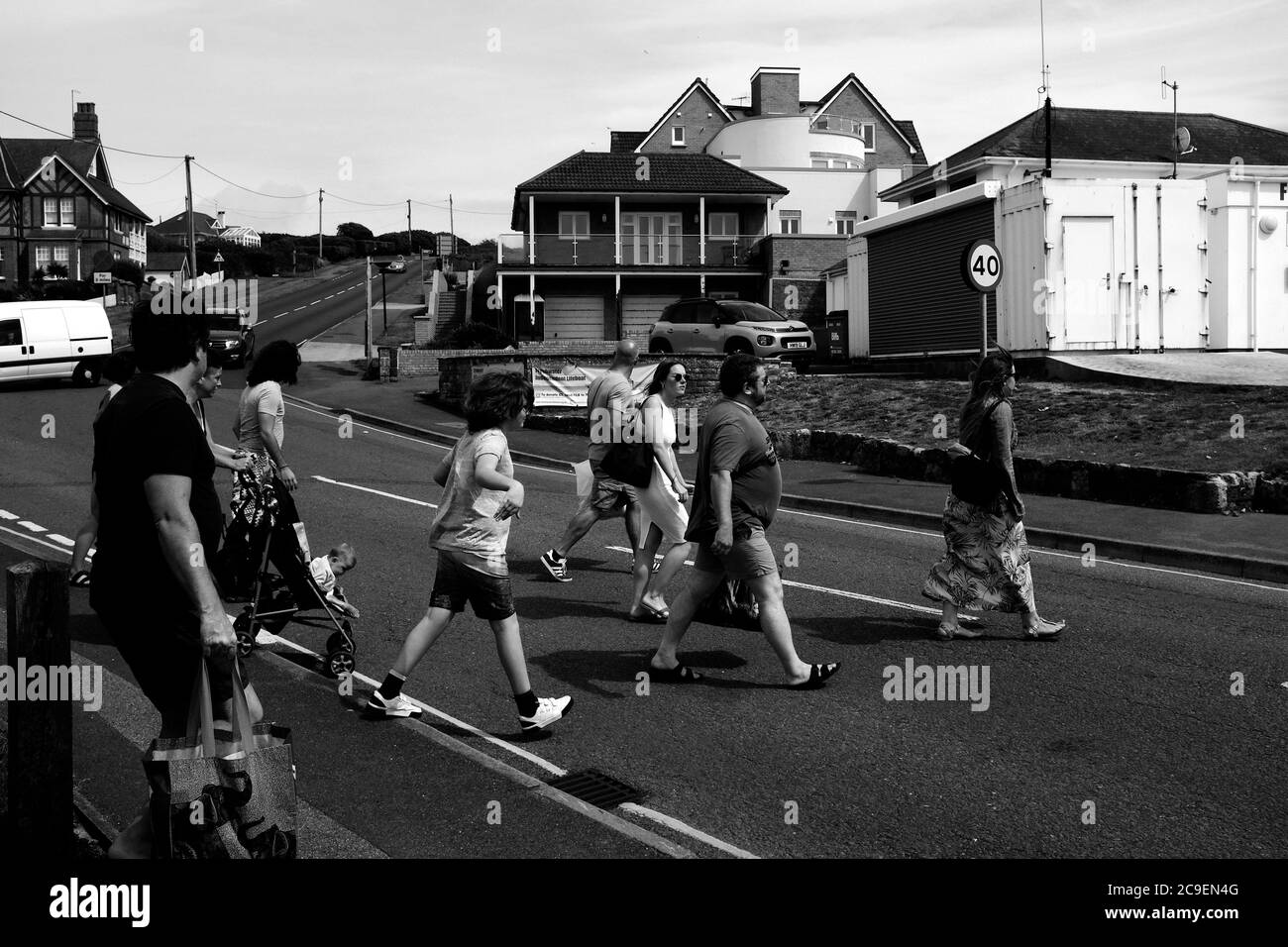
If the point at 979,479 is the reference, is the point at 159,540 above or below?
above

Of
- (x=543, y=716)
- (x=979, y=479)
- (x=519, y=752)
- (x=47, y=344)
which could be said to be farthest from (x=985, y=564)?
(x=47, y=344)

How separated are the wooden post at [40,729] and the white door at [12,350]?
2777 centimetres

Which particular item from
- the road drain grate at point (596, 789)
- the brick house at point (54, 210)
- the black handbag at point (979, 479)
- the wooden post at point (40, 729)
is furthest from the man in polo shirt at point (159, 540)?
the brick house at point (54, 210)

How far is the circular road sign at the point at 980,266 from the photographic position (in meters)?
14.7

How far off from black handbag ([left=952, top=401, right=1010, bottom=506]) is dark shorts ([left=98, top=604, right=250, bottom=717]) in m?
5.43

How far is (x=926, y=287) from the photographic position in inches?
1048

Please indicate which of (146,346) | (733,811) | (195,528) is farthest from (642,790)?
(146,346)

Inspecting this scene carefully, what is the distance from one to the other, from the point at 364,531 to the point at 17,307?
21.6 m

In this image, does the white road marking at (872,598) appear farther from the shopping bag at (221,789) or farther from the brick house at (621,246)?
the brick house at (621,246)

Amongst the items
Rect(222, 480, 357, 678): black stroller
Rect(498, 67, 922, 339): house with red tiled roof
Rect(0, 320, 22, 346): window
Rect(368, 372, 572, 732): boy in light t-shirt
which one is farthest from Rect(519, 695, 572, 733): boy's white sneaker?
Rect(498, 67, 922, 339): house with red tiled roof

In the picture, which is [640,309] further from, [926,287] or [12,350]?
[12,350]

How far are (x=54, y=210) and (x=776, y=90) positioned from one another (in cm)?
4743

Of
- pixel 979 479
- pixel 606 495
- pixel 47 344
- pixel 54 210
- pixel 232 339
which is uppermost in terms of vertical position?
pixel 54 210

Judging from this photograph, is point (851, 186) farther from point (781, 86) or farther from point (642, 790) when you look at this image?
point (642, 790)
